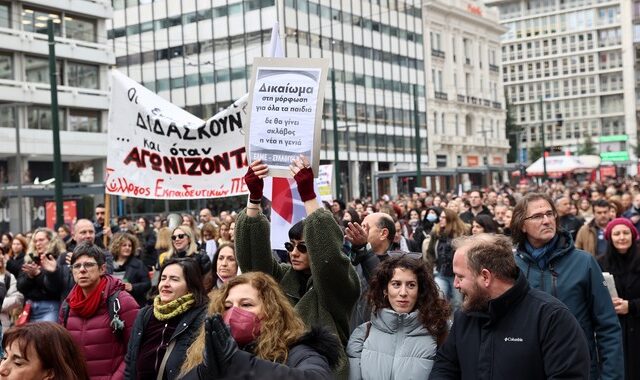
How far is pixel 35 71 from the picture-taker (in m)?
40.8

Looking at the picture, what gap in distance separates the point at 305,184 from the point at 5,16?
127 feet

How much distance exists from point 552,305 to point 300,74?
8.21 ft

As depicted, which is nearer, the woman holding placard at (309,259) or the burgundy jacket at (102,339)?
the woman holding placard at (309,259)

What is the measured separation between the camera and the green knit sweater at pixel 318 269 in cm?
422

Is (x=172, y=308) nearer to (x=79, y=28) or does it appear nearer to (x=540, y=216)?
(x=540, y=216)

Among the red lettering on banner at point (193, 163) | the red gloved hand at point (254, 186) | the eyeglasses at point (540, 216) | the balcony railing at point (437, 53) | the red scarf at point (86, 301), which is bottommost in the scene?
the red scarf at point (86, 301)

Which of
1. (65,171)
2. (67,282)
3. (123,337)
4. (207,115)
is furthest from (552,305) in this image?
(207,115)

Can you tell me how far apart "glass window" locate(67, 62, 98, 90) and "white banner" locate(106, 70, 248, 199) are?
3528 cm

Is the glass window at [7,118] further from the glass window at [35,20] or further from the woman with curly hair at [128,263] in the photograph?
the woman with curly hair at [128,263]

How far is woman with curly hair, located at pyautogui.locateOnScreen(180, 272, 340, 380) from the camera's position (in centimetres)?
251

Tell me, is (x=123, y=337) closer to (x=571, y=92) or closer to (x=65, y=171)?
(x=65, y=171)

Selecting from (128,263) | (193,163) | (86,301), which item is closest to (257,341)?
(86,301)

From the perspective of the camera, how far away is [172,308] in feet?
16.0

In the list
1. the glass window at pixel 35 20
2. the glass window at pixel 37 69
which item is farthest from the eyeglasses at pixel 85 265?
the glass window at pixel 37 69
